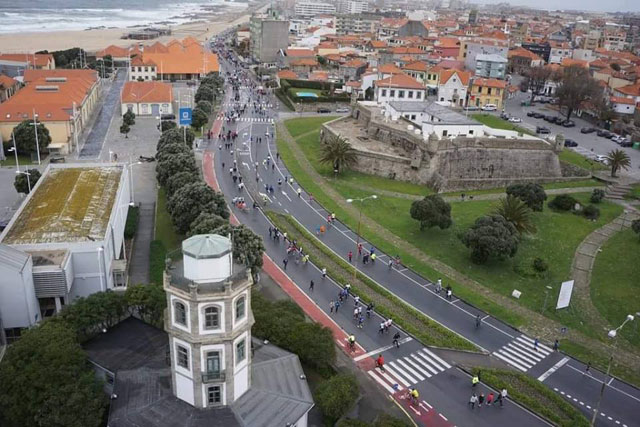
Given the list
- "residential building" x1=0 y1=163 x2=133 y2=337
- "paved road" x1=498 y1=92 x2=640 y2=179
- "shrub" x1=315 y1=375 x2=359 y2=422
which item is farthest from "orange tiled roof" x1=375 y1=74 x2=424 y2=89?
"shrub" x1=315 y1=375 x2=359 y2=422

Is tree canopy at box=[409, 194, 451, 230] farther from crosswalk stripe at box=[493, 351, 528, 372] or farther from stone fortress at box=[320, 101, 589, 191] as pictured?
crosswalk stripe at box=[493, 351, 528, 372]

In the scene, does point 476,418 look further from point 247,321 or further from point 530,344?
point 247,321

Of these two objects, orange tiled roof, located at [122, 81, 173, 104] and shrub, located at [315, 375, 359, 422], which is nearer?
shrub, located at [315, 375, 359, 422]

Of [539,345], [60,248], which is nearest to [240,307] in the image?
[60,248]

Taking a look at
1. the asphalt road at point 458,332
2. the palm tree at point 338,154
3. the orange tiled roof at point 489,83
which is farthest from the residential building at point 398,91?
the asphalt road at point 458,332

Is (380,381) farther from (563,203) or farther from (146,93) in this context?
(146,93)

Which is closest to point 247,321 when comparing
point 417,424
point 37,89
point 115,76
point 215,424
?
point 215,424

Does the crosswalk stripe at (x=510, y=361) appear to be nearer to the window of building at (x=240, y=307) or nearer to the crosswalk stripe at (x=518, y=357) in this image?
the crosswalk stripe at (x=518, y=357)
